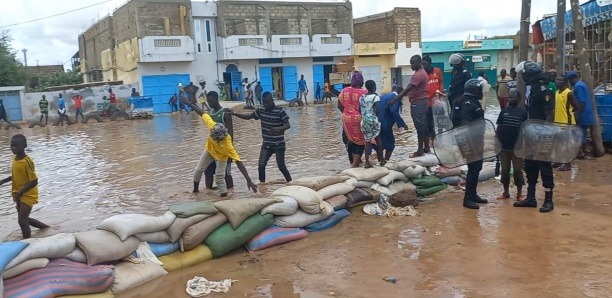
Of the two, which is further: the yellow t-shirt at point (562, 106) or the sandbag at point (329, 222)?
the yellow t-shirt at point (562, 106)

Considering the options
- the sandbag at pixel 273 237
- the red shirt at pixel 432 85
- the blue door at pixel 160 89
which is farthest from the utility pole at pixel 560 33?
the blue door at pixel 160 89

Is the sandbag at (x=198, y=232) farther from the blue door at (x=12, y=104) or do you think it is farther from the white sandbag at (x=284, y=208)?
the blue door at (x=12, y=104)

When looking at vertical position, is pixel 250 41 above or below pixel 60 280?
above

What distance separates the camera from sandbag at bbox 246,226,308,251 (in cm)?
495

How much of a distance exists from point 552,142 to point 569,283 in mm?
2163

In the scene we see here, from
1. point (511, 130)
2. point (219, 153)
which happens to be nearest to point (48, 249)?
point (219, 153)

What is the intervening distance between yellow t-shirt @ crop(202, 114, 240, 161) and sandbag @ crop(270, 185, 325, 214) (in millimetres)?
1125

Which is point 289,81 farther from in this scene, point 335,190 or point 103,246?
point 103,246

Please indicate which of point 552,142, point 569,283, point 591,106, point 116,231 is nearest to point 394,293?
point 569,283

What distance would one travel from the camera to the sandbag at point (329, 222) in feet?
17.8

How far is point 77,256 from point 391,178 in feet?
11.6

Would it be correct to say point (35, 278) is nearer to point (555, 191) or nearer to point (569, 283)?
point (569, 283)

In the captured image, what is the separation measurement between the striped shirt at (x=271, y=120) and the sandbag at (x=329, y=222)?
1503mm

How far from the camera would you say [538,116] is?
5953 mm
